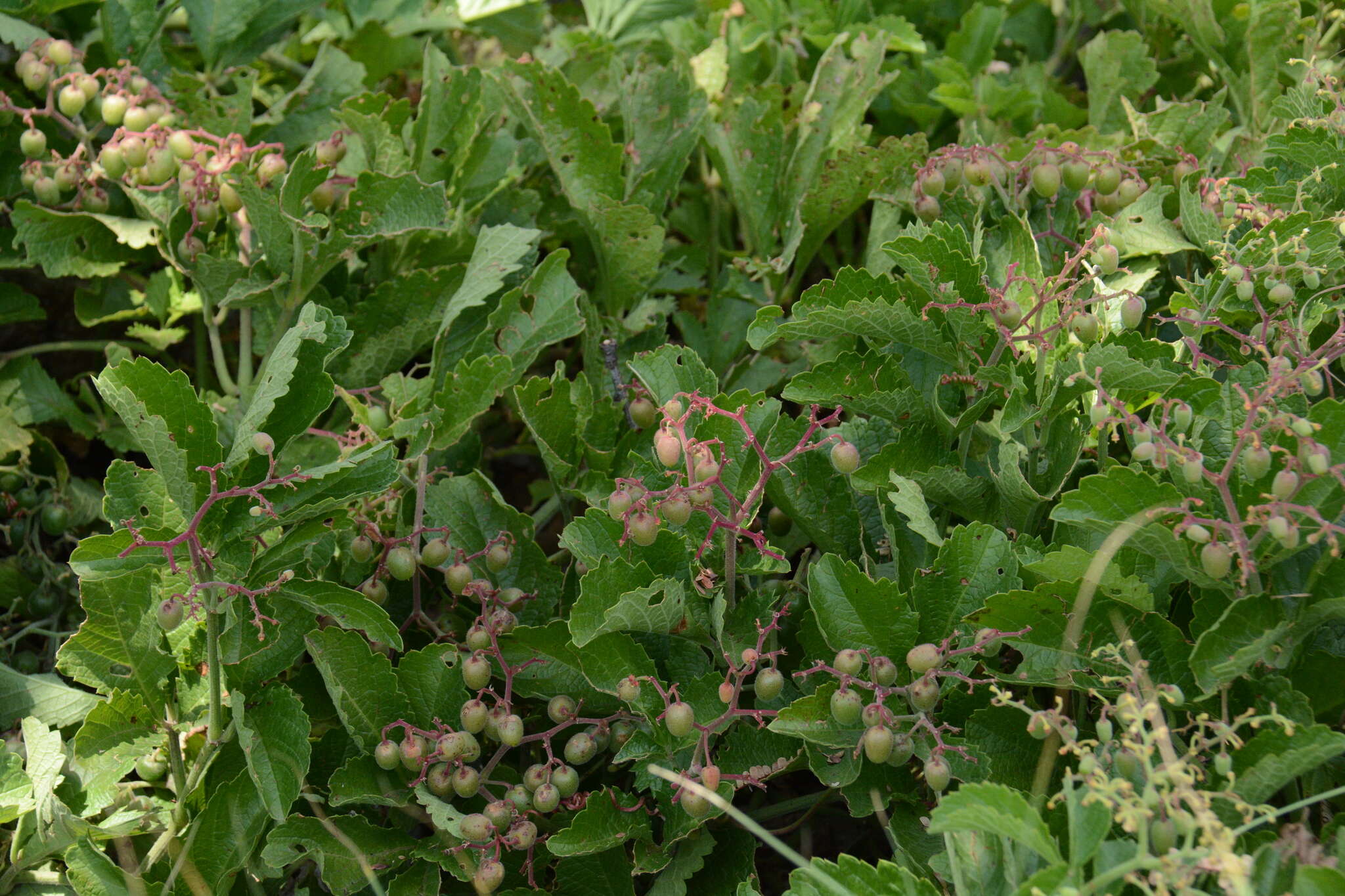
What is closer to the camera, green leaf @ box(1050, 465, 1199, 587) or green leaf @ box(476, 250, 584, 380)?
green leaf @ box(1050, 465, 1199, 587)

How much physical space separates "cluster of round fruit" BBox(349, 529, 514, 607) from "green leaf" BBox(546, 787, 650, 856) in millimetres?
279

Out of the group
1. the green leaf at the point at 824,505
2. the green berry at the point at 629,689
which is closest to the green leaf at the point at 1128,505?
the green leaf at the point at 824,505

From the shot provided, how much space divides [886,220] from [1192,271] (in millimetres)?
420

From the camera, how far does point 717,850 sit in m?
1.37

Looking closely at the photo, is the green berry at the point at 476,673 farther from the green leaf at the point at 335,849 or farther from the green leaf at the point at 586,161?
the green leaf at the point at 586,161

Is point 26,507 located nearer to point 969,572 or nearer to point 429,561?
point 429,561

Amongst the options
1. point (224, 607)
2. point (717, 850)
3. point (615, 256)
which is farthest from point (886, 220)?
point (224, 607)

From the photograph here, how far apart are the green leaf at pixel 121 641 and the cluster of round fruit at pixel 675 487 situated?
2.01ft

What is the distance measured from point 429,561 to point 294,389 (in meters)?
0.26

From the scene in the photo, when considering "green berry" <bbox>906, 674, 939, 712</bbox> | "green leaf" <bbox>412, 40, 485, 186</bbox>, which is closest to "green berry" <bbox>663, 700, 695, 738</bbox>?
"green berry" <bbox>906, 674, 939, 712</bbox>

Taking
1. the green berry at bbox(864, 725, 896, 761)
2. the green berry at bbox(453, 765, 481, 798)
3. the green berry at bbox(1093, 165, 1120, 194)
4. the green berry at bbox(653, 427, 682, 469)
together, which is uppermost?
the green berry at bbox(1093, 165, 1120, 194)

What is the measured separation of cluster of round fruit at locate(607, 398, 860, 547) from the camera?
124 centimetres

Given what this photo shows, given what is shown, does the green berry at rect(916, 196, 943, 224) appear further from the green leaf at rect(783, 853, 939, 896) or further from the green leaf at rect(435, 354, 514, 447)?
the green leaf at rect(783, 853, 939, 896)

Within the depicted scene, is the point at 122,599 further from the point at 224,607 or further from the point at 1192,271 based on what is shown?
the point at 1192,271
